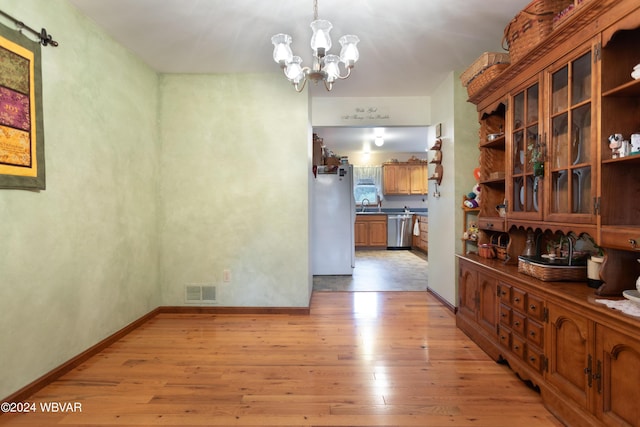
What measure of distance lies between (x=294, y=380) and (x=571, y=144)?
7.19 ft

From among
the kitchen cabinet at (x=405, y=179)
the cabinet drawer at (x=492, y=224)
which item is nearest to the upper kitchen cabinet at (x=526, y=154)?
the cabinet drawer at (x=492, y=224)

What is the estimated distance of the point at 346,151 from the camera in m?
8.77

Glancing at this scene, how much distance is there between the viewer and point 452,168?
3480mm

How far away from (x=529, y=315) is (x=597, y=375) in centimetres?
52

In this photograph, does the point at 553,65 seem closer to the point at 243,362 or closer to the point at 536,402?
the point at 536,402

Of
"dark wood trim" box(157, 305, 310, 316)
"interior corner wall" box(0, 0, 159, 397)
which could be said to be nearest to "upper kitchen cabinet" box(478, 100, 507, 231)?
"dark wood trim" box(157, 305, 310, 316)

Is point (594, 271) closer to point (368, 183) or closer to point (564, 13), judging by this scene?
point (564, 13)

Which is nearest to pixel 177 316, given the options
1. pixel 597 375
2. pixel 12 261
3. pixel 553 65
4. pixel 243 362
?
pixel 243 362

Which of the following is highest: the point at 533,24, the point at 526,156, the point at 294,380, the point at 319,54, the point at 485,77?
the point at 533,24

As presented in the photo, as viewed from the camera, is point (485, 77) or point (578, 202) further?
point (485, 77)

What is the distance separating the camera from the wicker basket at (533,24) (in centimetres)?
195

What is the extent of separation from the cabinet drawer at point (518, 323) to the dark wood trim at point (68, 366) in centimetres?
303

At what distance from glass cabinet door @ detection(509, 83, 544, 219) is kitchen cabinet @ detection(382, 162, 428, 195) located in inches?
244

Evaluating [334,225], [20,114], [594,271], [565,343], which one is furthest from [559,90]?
[334,225]
